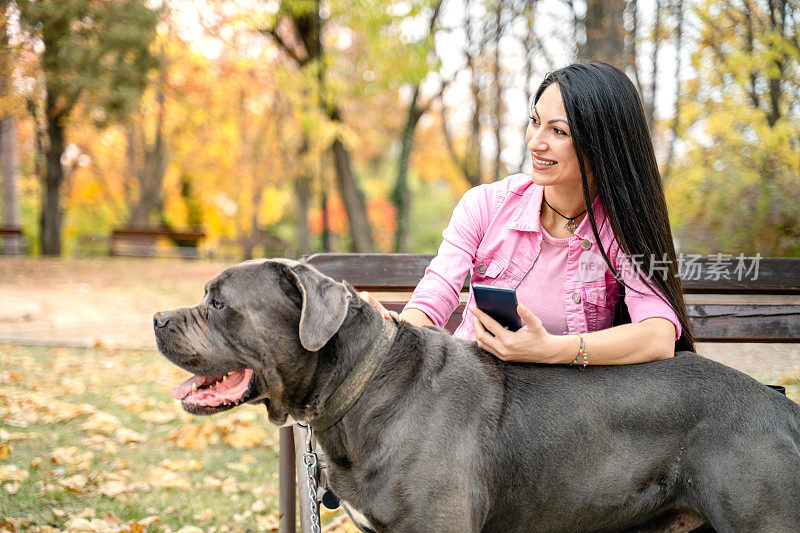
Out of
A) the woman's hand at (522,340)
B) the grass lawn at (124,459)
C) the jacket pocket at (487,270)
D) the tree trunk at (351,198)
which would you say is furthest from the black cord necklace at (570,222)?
the tree trunk at (351,198)

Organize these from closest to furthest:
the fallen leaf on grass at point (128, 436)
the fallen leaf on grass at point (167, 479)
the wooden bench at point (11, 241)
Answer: the fallen leaf on grass at point (167, 479), the fallen leaf on grass at point (128, 436), the wooden bench at point (11, 241)

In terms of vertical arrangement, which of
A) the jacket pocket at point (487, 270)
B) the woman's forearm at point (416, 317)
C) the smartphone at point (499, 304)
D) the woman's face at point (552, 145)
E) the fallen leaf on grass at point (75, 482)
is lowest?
the fallen leaf on grass at point (75, 482)

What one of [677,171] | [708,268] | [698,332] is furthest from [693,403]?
[677,171]

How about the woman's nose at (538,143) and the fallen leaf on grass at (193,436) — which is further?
the fallen leaf on grass at (193,436)

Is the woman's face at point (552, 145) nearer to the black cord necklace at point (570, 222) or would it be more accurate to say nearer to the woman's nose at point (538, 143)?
the woman's nose at point (538, 143)

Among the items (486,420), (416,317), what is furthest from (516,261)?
(486,420)

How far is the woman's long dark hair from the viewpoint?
2.79m

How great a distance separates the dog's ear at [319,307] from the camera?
2.34m

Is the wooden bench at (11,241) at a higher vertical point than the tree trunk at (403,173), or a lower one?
lower

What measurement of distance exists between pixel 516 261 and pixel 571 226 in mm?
293

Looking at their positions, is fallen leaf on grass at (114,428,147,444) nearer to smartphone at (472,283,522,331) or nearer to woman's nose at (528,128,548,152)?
smartphone at (472,283,522,331)

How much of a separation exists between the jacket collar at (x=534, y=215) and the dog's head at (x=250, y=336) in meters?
0.97

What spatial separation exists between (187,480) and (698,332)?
129 inches

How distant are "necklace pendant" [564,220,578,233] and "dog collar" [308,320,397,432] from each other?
1.09 m
